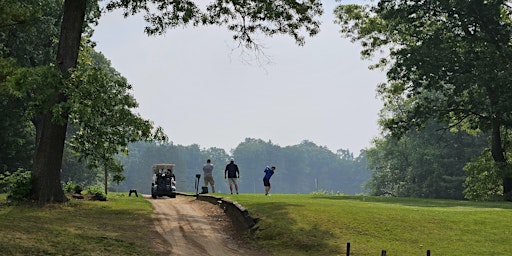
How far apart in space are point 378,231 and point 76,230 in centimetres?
779

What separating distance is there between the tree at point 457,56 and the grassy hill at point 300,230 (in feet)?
40.5

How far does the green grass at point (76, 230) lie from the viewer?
1035cm

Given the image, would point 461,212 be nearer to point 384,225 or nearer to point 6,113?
point 384,225

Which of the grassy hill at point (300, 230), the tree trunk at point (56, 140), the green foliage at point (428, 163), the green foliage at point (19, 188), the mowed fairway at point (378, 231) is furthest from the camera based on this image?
the green foliage at point (428, 163)

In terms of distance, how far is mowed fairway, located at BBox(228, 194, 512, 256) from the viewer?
12852 mm

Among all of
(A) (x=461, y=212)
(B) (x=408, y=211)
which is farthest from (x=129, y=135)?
(A) (x=461, y=212)

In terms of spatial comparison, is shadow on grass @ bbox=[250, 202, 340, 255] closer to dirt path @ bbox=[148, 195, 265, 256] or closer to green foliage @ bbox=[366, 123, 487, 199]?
dirt path @ bbox=[148, 195, 265, 256]

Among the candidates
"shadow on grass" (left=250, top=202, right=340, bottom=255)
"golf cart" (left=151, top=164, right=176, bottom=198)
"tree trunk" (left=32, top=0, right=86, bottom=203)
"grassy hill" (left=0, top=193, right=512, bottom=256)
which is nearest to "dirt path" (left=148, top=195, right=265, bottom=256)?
"grassy hill" (left=0, top=193, right=512, bottom=256)

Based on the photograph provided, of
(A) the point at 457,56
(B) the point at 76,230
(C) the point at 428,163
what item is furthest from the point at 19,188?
(C) the point at 428,163

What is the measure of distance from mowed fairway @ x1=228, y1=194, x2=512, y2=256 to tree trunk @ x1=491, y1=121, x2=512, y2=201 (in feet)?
44.1

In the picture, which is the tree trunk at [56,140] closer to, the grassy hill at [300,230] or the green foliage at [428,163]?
the grassy hill at [300,230]

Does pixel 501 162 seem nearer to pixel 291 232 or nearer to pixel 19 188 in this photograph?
pixel 291 232

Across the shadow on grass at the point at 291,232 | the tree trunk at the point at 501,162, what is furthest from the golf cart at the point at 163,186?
the tree trunk at the point at 501,162

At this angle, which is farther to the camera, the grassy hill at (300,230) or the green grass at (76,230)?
the grassy hill at (300,230)
